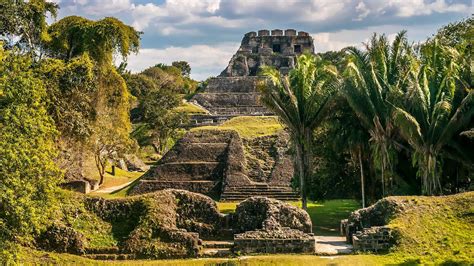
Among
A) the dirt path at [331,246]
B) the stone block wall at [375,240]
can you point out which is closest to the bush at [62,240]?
the dirt path at [331,246]

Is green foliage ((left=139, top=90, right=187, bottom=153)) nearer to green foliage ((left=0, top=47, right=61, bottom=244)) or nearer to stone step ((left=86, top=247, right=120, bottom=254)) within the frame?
stone step ((left=86, top=247, right=120, bottom=254))

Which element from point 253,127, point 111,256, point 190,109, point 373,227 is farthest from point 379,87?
point 190,109

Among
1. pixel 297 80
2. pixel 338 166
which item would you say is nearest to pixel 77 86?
pixel 297 80

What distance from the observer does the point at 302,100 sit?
73.0 ft

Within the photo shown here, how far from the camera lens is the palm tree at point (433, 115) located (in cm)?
1898

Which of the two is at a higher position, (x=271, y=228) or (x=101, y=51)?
(x=101, y=51)

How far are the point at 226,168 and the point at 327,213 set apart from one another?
7659 mm

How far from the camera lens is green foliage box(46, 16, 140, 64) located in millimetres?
30781

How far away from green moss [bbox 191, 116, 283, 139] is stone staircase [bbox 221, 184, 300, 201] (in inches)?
229

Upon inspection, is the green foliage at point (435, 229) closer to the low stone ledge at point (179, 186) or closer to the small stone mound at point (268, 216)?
the small stone mound at point (268, 216)

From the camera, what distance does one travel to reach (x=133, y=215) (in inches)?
703

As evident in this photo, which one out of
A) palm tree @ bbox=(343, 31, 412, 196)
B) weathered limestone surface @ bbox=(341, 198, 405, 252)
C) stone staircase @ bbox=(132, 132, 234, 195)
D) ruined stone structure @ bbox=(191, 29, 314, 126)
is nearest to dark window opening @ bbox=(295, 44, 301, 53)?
ruined stone structure @ bbox=(191, 29, 314, 126)

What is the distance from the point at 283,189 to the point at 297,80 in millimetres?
8722

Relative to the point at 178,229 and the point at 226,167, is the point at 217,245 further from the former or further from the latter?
the point at 226,167
